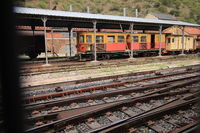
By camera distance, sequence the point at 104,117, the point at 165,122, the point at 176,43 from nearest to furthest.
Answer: the point at 165,122
the point at 104,117
the point at 176,43

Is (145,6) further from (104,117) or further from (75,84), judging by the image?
(104,117)

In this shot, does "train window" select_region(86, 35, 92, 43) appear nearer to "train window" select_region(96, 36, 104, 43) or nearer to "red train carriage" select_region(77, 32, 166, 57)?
"red train carriage" select_region(77, 32, 166, 57)

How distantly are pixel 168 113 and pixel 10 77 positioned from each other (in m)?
4.48

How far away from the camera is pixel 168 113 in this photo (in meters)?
4.53

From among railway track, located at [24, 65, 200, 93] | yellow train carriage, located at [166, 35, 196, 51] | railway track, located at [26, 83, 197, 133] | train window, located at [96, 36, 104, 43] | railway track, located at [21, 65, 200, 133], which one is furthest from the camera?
yellow train carriage, located at [166, 35, 196, 51]

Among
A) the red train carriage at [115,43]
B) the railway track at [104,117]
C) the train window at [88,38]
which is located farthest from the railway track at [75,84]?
the train window at [88,38]

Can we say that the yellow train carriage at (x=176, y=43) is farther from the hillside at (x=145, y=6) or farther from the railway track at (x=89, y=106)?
the hillside at (x=145, y=6)

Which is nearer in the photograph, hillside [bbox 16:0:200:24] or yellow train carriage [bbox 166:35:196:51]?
yellow train carriage [bbox 166:35:196:51]

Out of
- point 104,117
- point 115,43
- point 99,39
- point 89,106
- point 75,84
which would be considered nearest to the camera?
point 104,117

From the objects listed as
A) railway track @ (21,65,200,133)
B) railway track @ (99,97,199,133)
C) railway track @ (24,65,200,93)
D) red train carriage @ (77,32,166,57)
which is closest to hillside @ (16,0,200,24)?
red train carriage @ (77,32,166,57)

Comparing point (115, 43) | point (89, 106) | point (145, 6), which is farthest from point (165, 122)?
point (145, 6)

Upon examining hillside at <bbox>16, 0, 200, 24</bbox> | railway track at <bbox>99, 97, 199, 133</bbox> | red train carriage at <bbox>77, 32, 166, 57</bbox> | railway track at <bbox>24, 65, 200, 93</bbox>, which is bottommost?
railway track at <bbox>99, 97, 199, 133</bbox>

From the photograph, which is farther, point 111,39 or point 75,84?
point 111,39

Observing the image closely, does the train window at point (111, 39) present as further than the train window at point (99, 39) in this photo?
Yes
